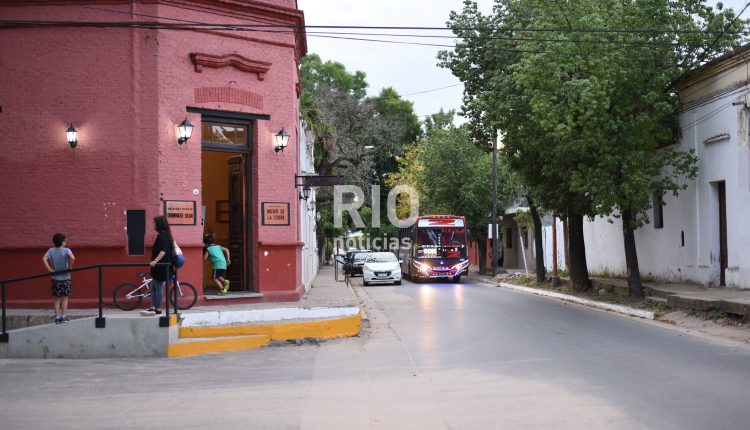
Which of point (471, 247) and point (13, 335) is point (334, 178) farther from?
point (471, 247)

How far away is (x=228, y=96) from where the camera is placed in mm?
16406

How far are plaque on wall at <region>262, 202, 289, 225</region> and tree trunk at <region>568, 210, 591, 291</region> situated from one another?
37.5ft

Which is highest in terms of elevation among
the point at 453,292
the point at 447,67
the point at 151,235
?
the point at 447,67

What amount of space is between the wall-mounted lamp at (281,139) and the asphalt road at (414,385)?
16.3ft

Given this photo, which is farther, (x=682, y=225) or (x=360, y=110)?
(x=360, y=110)

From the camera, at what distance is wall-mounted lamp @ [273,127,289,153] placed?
17.0 meters

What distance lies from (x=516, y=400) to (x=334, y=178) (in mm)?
11254

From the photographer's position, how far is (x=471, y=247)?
193 feet

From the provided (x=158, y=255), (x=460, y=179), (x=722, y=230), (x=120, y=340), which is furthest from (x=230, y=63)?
(x=460, y=179)

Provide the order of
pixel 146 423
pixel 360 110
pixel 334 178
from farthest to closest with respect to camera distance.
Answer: pixel 360 110 < pixel 334 178 < pixel 146 423

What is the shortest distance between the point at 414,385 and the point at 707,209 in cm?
1420

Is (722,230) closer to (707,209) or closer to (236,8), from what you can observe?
(707,209)

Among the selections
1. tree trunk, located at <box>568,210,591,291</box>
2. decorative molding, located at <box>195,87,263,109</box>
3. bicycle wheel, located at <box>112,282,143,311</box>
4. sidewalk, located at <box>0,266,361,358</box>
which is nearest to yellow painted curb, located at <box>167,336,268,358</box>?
sidewalk, located at <box>0,266,361,358</box>

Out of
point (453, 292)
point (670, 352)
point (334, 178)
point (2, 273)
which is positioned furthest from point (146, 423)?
point (453, 292)
